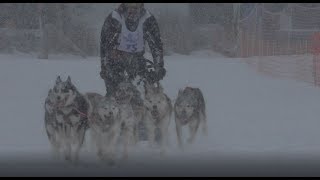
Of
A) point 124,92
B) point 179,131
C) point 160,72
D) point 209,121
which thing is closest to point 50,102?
point 124,92

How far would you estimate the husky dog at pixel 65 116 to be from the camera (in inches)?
289

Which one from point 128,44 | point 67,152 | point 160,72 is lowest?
point 67,152

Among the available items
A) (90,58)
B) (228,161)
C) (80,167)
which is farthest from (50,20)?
(228,161)

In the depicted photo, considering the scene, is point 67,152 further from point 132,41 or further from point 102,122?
point 132,41

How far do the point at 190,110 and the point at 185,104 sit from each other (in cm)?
6

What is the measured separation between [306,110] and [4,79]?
2.29m

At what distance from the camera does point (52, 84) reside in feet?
24.2

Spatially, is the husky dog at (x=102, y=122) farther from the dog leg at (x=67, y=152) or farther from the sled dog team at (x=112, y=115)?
the dog leg at (x=67, y=152)

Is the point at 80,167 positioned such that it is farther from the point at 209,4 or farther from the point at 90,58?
the point at 209,4

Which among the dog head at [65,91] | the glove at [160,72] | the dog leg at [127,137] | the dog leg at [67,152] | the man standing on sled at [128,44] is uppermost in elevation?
the man standing on sled at [128,44]

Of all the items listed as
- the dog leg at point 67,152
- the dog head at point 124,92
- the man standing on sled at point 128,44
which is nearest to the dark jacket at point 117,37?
the man standing on sled at point 128,44

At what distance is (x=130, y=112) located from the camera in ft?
24.2

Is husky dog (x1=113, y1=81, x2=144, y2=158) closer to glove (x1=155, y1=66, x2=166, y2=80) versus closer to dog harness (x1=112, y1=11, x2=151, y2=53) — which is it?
glove (x1=155, y1=66, x2=166, y2=80)

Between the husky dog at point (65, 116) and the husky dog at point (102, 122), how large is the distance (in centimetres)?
5
